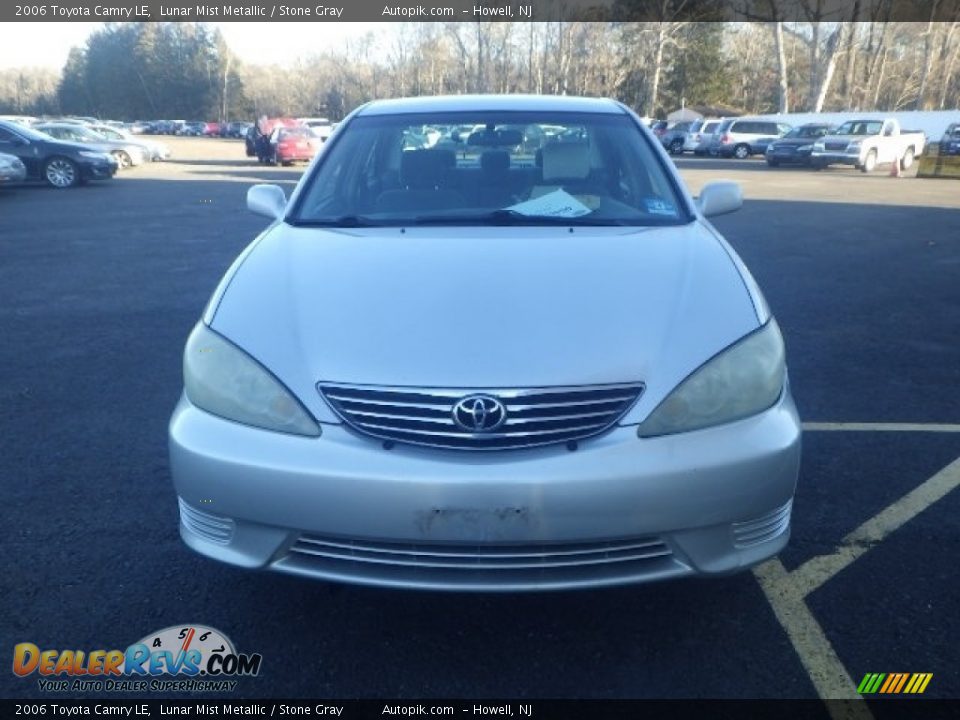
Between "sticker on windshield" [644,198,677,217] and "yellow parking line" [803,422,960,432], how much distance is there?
1467 millimetres

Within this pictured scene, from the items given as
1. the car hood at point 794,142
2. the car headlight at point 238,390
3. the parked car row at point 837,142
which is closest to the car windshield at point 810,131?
the parked car row at point 837,142

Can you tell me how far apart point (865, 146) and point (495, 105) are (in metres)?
26.7

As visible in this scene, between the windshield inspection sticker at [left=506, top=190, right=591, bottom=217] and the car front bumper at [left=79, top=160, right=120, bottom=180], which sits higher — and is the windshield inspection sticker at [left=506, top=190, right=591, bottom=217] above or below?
above

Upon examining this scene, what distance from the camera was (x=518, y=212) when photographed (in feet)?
11.3

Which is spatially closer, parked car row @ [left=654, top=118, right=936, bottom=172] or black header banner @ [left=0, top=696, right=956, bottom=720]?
black header banner @ [left=0, top=696, right=956, bottom=720]

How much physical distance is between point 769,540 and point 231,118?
352 feet

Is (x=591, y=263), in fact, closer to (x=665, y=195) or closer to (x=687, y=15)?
(x=665, y=195)

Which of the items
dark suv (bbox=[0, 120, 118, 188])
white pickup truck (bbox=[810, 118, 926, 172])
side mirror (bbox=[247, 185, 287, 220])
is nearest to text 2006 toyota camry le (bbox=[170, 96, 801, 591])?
side mirror (bbox=[247, 185, 287, 220])

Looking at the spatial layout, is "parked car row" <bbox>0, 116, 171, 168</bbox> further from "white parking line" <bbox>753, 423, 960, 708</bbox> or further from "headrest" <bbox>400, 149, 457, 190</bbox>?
"white parking line" <bbox>753, 423, 960, 708</bbox>

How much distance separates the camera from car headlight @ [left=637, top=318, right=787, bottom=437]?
2.25 m

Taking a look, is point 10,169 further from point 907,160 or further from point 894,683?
point 907,160

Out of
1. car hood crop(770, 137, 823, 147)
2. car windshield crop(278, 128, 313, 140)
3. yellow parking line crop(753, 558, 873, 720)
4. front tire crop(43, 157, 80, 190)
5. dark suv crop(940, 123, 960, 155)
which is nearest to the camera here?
yellow parking line crop(753, 558, 873, 720)

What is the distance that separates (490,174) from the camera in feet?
12.3

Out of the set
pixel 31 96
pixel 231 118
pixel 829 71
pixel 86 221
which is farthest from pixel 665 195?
pixel 31 96
